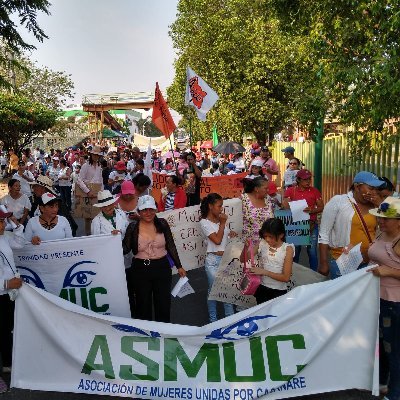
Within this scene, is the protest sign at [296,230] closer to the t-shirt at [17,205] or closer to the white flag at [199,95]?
the t-shirt at [17,205]

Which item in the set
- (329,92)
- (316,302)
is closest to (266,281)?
(316,302)

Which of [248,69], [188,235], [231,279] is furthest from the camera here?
[248,69]

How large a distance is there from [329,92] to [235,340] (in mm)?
5343

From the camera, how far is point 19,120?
2909cm

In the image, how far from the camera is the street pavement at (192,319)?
4.46 meters

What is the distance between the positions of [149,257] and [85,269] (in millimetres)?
639

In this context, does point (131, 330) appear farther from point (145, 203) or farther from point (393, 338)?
point (393, 338)

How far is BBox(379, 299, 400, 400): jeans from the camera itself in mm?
4234

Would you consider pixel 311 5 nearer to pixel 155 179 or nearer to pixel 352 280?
pixel 155 179

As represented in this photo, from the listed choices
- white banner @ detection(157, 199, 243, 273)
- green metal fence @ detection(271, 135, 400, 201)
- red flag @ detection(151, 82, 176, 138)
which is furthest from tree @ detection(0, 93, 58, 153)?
white banner @ detection(157, 199, 243, 273)

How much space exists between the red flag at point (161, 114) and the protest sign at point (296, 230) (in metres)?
3.74

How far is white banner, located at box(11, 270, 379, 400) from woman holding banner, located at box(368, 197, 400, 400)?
0.10 meters

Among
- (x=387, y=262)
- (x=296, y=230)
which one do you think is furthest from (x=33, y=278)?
(x=296, y=230)

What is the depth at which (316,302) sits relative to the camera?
14.1ft
